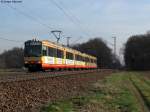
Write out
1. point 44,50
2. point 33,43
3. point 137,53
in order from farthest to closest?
point 137,53 → point 33,43 → point 44,50

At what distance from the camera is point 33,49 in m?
44.7

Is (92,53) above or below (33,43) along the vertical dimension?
above

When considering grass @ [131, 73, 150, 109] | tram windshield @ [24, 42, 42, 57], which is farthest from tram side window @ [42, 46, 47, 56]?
grass @ [131, 73, 150, 109]

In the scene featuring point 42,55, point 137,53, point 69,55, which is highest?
point 137,53

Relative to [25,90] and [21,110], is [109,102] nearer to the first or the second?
[25,90]

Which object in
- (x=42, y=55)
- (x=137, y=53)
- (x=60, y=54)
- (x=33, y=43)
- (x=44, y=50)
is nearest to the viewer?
(x=42, y=55)

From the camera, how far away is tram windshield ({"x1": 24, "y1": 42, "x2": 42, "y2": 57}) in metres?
44.3

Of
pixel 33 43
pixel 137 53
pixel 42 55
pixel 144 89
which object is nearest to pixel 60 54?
pixel 33 43

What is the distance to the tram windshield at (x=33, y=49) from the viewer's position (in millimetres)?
44312

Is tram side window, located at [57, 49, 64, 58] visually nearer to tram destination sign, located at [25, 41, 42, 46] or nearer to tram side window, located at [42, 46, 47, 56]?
tram side window, located at [42, 46, 47, 56]

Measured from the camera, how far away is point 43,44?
146ft

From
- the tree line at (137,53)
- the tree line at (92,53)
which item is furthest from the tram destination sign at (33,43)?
the tree line at (137,53)

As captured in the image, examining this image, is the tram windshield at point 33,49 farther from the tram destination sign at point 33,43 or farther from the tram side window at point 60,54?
the tram side window at point 60,54

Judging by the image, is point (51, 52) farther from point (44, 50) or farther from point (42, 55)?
point (42, 55)
